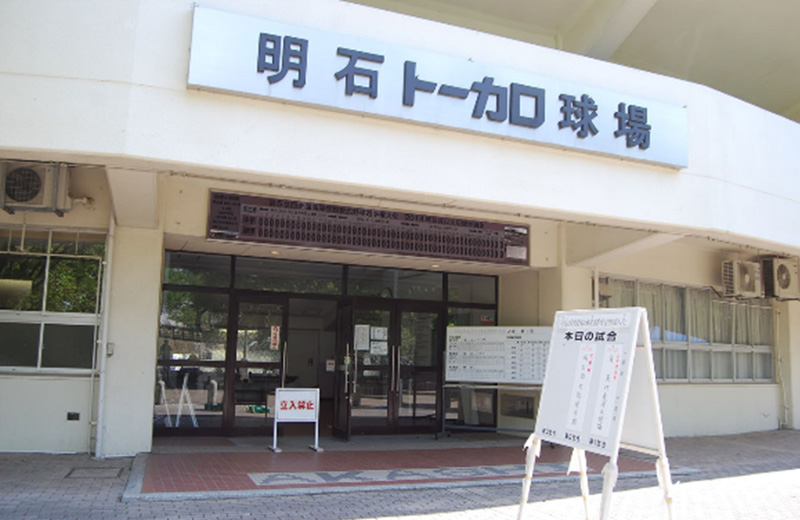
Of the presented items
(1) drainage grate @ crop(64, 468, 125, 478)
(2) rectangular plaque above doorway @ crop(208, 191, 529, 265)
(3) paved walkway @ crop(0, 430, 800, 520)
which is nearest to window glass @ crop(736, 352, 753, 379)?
(3) paved walkway @ crop(0, 430, 800, 520)

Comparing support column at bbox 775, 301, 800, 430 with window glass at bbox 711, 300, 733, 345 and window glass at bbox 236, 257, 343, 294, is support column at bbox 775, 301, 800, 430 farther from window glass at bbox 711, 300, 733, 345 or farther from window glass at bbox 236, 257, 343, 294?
window glass at bbox 236, 257, 343, 294

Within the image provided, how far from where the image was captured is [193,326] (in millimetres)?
10023

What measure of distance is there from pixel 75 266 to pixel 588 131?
6.57 m

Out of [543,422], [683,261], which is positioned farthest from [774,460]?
[543,422]

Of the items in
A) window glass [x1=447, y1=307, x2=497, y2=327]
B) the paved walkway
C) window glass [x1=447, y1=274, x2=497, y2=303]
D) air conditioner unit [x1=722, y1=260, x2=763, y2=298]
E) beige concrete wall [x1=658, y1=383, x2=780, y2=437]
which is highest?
air conditioner unit [x1=722, y1=260, x2=763, y2=298]

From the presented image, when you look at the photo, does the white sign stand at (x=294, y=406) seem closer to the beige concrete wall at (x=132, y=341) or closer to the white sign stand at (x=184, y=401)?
the white sign stand at (x=184, y=401)

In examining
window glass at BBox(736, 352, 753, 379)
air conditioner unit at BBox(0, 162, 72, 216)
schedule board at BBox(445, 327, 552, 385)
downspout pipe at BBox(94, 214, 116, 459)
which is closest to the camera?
air conditioner unit at BBox(0, 162, 72, 216)

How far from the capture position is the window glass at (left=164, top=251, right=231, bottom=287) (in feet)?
32.6

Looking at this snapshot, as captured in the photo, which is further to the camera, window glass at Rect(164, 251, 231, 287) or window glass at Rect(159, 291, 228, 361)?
window glass at Rect(164, 251, 231, 287)

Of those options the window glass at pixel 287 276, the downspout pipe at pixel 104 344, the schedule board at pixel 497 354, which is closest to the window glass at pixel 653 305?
the schedule board at pixel 497 354

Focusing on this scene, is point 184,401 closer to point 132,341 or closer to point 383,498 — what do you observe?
point 132,341

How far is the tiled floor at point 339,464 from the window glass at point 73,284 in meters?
2.10

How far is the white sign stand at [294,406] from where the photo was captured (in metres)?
9.04

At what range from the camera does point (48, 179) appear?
7906mm
